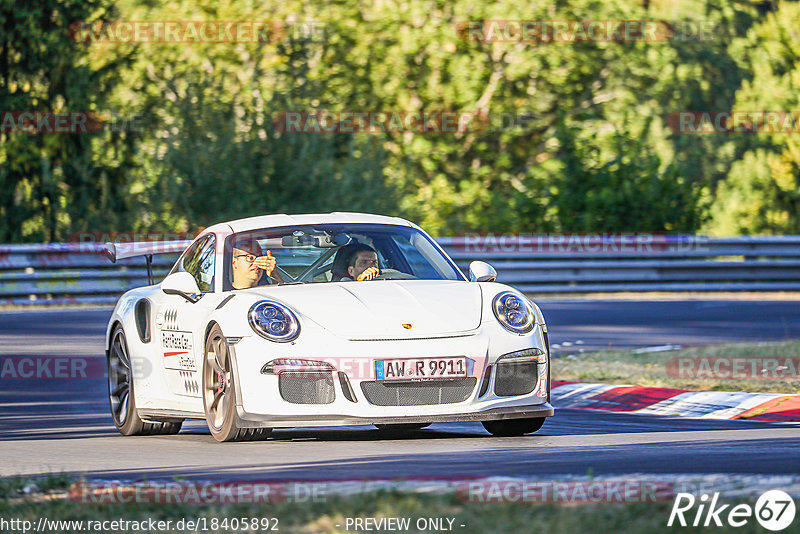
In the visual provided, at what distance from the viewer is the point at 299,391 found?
26.1 ft

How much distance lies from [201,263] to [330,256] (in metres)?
0.80

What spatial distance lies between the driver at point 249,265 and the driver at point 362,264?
0.45 metres

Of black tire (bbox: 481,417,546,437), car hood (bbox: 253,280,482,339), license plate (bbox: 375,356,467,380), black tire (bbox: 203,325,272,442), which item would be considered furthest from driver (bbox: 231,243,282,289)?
black tire (bbox: 481,417,546,437)

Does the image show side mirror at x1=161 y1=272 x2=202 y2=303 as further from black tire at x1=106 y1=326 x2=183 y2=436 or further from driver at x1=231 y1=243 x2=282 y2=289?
black tire at x1=106 y1=326 x2=183 y2=436

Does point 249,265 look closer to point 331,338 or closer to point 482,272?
point 331,338

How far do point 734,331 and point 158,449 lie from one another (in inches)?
379

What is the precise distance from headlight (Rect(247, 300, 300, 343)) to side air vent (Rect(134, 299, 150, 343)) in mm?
1501

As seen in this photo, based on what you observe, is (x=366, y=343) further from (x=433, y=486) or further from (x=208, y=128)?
(x=208, y=128)

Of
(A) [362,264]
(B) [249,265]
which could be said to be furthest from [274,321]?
(A) [362,264]

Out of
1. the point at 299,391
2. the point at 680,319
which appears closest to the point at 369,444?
the point at 299,391

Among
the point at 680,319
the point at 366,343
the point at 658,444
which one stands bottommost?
the point at 680,319

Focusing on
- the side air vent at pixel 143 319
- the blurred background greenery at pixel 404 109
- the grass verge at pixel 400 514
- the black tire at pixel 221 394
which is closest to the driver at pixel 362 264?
the black tire at pixel 221 394

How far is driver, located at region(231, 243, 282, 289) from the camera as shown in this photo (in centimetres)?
888

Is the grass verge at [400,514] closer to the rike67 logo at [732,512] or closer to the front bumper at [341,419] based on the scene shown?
the rike67 logo at [732,512]
